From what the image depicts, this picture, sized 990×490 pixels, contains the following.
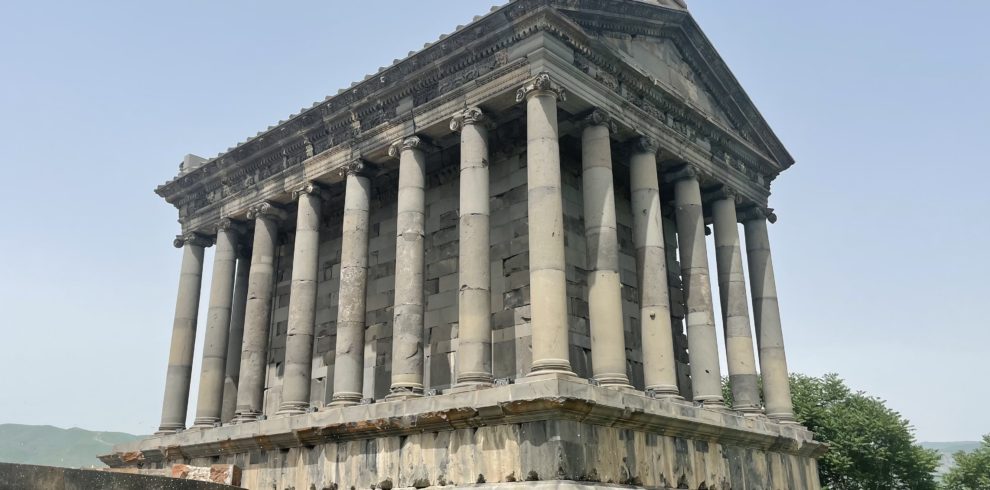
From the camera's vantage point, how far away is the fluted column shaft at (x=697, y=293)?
1748cm

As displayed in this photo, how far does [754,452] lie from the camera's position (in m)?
17.6

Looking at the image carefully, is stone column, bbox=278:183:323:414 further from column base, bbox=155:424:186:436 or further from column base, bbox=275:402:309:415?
column base, bbox=155:424:186:436

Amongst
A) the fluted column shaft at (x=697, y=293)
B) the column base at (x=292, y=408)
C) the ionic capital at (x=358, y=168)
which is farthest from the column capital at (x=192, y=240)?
the fluted column shaft at (x=697, y=293)

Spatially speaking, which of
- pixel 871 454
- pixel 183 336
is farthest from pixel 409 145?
pixel 871 454

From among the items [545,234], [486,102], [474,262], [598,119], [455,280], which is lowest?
[474,262]

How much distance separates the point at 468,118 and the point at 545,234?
362 centimetres

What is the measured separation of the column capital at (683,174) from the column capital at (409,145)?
6145 millimetres

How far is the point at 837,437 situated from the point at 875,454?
1.64m

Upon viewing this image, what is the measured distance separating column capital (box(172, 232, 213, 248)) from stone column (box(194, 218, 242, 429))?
1493mm

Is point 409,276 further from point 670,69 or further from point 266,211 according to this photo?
point 670,69

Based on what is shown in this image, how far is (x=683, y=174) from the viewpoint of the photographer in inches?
771

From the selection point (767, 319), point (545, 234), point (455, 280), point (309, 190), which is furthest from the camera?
point (767, 319)

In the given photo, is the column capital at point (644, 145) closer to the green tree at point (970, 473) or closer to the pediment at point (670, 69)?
the pediment at point (670, 69)

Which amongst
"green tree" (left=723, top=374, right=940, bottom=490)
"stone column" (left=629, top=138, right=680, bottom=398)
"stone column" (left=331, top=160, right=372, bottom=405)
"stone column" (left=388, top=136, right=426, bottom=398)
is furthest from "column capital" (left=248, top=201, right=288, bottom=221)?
"green tree" (left=723, top=374, right=940, bottom=490)
